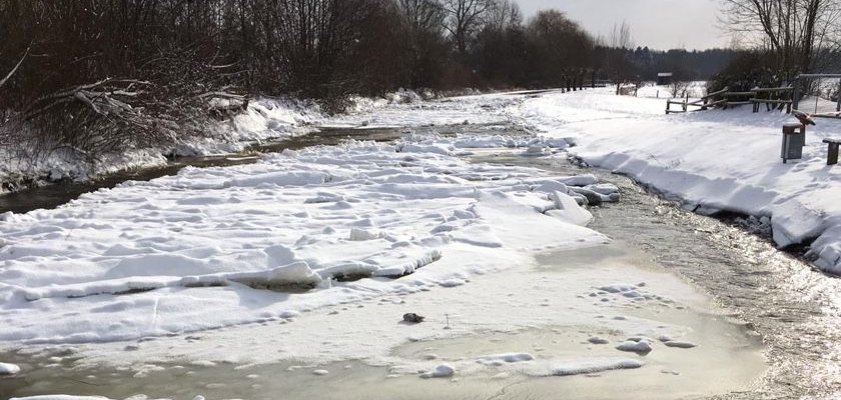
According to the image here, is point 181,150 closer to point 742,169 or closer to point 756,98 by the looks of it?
point 742,169

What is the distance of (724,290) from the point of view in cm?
656

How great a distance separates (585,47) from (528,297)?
9755 centimetres

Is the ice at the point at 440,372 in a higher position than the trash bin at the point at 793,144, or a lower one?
lower

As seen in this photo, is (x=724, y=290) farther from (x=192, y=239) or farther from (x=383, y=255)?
(x=192, y=239)

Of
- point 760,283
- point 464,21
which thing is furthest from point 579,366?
point 464,21

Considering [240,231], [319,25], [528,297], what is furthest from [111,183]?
[319,25]

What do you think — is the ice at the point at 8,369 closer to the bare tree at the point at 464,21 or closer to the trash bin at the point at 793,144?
the trash bin at the point at 793,144

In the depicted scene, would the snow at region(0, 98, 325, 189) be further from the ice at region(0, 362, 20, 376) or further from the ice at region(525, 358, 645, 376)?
the ice at region(525, 358, 645, 376)

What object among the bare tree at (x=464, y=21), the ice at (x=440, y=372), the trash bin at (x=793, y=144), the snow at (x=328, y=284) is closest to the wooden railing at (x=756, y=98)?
the trash bin at (x=793, y=144)

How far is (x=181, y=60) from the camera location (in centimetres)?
1794

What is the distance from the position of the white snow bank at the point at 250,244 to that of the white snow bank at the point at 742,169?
6.62 feet

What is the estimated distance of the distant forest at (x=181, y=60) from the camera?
44.8 ft

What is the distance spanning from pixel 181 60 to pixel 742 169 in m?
13.6

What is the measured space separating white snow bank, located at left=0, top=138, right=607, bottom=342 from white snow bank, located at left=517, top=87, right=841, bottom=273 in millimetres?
2018
